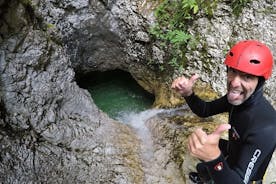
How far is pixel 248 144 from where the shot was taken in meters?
3.26

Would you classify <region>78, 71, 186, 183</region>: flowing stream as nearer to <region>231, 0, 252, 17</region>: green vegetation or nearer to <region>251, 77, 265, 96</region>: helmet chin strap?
<region>231, 0, 252, 17</region>: green vegetation

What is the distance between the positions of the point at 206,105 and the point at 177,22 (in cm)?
299

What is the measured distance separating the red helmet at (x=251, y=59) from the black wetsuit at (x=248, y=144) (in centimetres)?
25

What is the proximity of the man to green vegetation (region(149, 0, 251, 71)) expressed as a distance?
120 inches

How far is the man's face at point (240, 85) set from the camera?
3396mm

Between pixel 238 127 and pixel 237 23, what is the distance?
331 cm

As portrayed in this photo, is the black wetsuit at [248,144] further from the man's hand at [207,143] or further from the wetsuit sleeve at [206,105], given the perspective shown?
the wetsuit sleeve at [206,105]

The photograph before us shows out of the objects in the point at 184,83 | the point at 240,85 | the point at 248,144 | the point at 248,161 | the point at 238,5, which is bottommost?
the point at 248,161

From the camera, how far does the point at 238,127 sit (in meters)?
3.67

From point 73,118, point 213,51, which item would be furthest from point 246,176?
point 213,51

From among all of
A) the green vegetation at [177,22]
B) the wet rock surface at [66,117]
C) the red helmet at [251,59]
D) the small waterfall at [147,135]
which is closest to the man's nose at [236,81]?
the red helmet at [251,59]

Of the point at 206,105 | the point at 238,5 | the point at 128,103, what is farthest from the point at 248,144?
the point at 128,103

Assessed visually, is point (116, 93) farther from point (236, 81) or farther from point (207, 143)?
point (207, 143)

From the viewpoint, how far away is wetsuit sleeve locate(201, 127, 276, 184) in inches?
120
